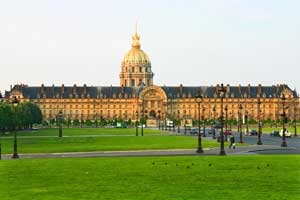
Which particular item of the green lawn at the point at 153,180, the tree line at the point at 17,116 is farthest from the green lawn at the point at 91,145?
the green lawn at the point at 153,180

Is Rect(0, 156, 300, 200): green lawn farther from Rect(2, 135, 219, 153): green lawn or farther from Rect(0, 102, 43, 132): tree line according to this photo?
Rect(0, 102, 43, 132): tree line

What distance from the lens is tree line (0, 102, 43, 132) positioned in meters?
95.9

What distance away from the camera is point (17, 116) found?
102 m

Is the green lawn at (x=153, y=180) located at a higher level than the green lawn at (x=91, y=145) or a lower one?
lower

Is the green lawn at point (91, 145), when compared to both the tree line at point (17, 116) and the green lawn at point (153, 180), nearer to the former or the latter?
the tree line at point (17, 116)

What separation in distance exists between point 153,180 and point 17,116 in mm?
79766

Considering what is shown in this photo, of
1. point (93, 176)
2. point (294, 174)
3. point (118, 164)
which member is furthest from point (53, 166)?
point (294, 174)

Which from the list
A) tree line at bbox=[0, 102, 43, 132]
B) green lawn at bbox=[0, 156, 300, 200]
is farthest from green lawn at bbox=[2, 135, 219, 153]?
green lawn at bbox=[0, 156, 300, 200]

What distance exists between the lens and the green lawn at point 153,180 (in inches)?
821

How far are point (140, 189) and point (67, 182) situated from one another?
10.3 ft

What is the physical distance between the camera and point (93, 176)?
25969 millimetres

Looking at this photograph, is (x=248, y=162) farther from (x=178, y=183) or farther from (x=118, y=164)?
(x=178, y=183)

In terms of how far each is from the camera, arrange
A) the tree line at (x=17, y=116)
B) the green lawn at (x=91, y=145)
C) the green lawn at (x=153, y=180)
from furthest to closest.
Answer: the tree line at (x=17, y=116), the green lawn at (x=91, y=145), the green lawn at (x=153, y=180)

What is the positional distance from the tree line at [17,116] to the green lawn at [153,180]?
4037 centimetres
